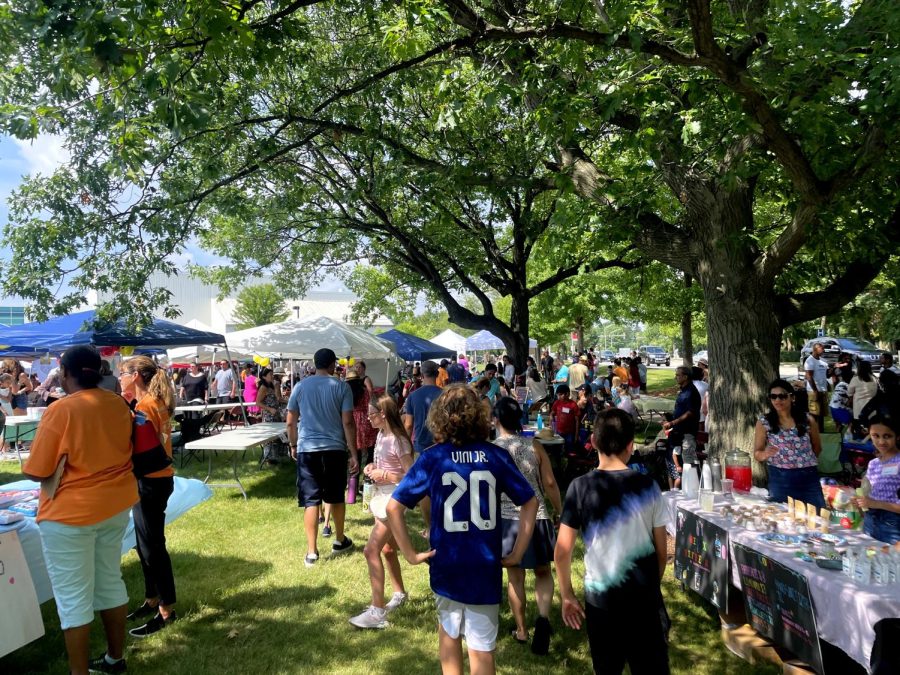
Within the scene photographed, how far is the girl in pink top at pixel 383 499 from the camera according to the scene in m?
4.05

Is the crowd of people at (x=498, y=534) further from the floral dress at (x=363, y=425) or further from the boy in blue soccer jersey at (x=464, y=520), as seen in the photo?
the floral dress at (x=363, y=425)

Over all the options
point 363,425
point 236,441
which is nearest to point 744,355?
point 363,425

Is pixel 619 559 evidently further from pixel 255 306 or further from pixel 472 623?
pixel 255 306

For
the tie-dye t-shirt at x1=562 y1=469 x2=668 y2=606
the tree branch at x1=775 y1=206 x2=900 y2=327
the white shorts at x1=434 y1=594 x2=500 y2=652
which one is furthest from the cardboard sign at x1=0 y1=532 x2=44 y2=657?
the tree branch at x1=775 y1=206 x2=900 y2=327

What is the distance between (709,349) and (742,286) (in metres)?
0.77

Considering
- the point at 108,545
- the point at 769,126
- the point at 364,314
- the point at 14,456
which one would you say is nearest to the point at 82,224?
the point at 108,545

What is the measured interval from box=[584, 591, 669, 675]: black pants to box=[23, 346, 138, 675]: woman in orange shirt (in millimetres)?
2716

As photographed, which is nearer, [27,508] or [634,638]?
[634,638]

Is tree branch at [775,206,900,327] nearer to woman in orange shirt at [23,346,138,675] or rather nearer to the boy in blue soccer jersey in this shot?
the boy in blue soccer jersey

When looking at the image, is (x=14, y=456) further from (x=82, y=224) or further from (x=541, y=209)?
(x=541, y=209)

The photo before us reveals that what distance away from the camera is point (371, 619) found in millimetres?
4129

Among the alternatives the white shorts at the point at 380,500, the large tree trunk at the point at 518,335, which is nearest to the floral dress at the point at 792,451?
the white shorts at the point at 380,500

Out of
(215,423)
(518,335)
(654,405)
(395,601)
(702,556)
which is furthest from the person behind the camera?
(518,335)

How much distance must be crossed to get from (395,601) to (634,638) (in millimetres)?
2399
